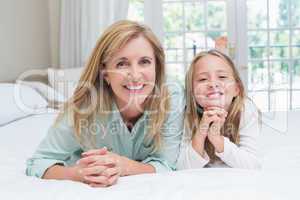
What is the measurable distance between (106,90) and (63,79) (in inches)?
66.2

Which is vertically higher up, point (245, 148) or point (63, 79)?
point (63, 79)

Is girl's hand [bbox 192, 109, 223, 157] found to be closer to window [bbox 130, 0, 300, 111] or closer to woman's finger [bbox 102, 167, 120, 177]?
woman's finger [bbox 102, 167, 120, 177]

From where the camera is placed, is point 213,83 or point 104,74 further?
point 213,83

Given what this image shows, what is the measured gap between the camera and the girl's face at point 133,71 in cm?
A: 113

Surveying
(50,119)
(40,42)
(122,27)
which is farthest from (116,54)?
(40,42)

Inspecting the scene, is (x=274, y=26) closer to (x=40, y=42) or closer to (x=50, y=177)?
(x=40, y=42)

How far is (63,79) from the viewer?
2840 millimetres

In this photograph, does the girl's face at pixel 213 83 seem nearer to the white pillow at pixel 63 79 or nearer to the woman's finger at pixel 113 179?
the woman's finger at pixel 113 179

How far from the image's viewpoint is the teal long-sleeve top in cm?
116

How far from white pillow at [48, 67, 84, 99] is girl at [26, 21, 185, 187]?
1.57m

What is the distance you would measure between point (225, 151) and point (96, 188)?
1.35ft

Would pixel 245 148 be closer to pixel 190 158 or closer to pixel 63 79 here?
pixel 190 158

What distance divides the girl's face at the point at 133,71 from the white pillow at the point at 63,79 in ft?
5.30

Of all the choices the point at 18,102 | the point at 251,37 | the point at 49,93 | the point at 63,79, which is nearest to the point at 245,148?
the point at 18,102
